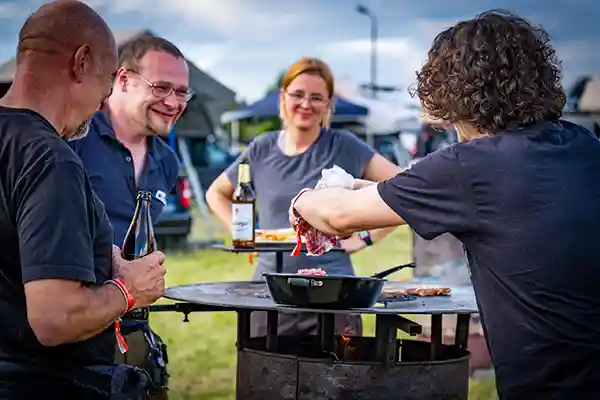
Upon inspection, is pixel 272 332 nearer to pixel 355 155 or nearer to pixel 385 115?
pixel 355 155

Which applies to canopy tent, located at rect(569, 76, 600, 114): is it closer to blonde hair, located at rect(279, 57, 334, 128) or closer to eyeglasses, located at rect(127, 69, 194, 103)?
blonde hair, located at rect(279, 57, 334, 128)

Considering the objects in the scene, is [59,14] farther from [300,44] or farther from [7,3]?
[300,44]

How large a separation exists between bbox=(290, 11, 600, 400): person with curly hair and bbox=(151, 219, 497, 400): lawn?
3.71 metres

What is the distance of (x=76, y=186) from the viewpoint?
2020 mm

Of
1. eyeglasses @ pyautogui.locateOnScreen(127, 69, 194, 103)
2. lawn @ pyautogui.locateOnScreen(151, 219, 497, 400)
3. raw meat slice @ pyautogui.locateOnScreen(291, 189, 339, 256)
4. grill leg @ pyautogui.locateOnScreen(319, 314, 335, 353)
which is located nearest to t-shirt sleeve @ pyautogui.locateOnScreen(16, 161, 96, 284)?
raw meat slice @ pyautogui.locateOnScreen(291, 189, 339, 256)

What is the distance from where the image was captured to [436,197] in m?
2.28

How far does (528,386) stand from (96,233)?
3.75ft

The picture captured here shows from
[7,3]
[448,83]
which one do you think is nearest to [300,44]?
[7,3]

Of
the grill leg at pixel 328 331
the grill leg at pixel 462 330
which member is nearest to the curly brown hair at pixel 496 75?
the grill leg at pixel 328 331

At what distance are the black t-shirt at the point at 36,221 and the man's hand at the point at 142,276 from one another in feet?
0.42

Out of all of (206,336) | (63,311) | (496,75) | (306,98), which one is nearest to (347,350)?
(306,98)

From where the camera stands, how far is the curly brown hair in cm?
228

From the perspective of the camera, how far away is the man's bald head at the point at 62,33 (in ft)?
7.19

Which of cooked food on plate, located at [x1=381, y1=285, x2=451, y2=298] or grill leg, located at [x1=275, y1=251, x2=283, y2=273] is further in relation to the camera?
grill leg, located at [x1=275, y1=251, x2=283, y2=273]
